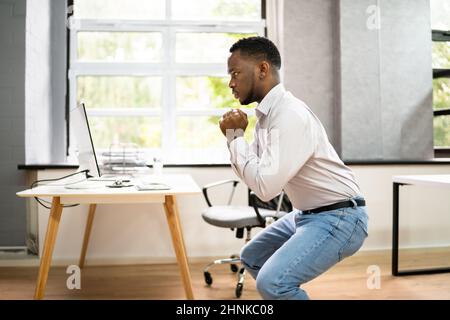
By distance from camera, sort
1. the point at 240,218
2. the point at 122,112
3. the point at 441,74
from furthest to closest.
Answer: the point at 441,74, the point at 122,112, the point at 240,218

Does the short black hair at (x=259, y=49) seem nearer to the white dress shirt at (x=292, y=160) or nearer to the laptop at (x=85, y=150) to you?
the white dress shirt at (x=292, y=160)

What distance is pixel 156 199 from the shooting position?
202cm

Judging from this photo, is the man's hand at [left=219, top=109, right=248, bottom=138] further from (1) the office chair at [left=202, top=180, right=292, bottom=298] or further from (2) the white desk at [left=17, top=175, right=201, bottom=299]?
(1) the office chair at [left=202, top=180, right=292, bottom=298]

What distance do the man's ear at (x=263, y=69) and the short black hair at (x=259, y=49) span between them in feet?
0.08

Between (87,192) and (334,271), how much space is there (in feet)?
6.27

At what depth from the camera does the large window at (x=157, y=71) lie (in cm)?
365

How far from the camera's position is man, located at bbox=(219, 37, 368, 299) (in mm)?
1322

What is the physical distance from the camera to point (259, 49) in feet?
4.94

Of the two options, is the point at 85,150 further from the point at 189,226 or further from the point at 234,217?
the point at 189,226

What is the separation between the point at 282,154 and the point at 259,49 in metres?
0.45

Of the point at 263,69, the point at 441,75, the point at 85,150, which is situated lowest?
the point at 85,150

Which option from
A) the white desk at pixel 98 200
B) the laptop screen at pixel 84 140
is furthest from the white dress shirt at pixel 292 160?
the laptop screen at pixel 84 140

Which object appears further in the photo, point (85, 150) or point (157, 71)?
point (157, 71)

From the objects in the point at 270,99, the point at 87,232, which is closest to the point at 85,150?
the point at 87,232
